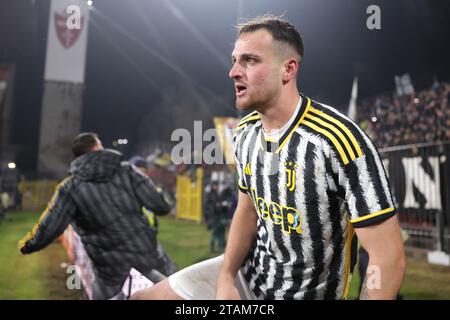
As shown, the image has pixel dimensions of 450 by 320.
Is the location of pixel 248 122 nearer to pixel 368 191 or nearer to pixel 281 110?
pixel 281 110

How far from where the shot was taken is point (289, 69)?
1575mm

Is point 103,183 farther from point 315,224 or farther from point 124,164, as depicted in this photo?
point 315,224

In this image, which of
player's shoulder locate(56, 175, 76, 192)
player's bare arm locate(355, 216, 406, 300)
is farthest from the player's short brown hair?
player's shoulder locate(56, 175, 76, 192)

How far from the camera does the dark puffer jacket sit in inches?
128

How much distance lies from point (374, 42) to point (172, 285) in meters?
17.4

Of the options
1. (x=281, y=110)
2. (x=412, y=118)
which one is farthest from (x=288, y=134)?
(x=412, y=118)

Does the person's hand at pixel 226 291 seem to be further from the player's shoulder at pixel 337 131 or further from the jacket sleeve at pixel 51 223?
the jacket sleeve at pixel 51 223

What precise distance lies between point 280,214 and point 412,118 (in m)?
11.3

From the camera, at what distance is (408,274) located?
19.1ft

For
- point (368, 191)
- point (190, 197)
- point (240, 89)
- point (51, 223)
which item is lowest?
point (190, 197)

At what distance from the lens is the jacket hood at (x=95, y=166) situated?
10.7ft

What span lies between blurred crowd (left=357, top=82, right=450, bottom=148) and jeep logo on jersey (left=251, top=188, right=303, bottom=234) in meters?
9.88

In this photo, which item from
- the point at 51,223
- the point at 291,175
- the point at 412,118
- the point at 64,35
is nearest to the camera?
the point at 291,175

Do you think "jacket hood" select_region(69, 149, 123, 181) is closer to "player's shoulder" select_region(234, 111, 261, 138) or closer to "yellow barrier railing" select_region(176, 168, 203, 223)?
"player's shoulder" select_region(234, 111, 261, 138)
